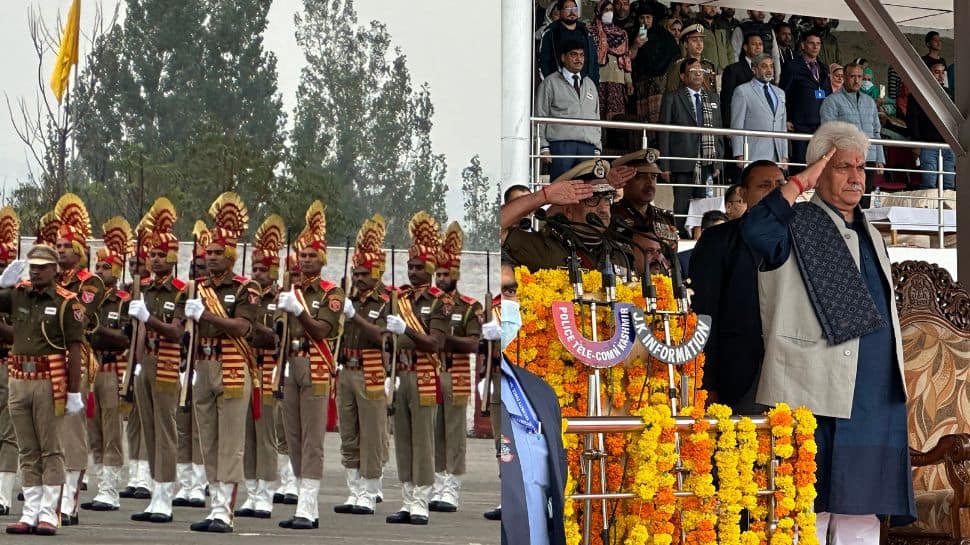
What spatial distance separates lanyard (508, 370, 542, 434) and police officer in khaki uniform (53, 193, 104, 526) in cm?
90

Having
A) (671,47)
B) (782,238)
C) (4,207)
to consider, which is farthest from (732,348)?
(671,47)

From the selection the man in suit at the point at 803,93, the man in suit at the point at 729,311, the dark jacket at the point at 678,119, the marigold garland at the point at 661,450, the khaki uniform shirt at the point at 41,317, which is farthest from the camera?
the man in suit at the point at 803,93

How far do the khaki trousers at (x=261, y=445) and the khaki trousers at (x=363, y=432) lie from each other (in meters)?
0.11

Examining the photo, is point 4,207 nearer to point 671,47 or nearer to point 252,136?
point 252,136

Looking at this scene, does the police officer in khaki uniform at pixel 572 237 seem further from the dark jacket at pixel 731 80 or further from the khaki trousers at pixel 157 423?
the dark jacket at pixel 731 80

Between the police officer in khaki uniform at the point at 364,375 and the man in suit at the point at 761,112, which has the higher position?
the man in suit at the point at 761,112

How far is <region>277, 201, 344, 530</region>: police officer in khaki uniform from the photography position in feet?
6.07

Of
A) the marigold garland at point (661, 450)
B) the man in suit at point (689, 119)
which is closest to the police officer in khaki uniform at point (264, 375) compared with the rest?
the marigold garland at point (661, 450)

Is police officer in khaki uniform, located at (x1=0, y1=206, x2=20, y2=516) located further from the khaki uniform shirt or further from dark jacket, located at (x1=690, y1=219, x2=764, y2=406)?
dark jacket, located at (x1=690, y1=219, x2=764, y2=406)

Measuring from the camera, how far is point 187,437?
6.16 feet

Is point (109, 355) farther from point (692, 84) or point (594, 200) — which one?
point (692, 84)

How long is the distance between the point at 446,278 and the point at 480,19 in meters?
0.39

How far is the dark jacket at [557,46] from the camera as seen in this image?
6.89 m

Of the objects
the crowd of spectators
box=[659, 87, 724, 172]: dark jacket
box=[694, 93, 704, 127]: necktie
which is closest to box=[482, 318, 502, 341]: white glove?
the crowd of spectators
